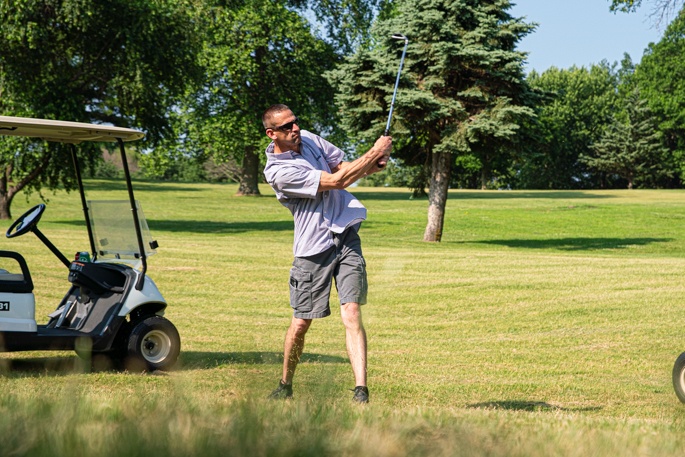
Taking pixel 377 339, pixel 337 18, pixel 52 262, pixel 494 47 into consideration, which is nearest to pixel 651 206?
pixel 337 18

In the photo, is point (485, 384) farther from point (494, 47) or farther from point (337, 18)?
point (337, 18)

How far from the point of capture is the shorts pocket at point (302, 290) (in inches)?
238

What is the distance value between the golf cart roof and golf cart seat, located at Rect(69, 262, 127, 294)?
1.06 metres

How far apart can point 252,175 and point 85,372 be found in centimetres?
4774

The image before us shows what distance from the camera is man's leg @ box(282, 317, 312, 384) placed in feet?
20.1

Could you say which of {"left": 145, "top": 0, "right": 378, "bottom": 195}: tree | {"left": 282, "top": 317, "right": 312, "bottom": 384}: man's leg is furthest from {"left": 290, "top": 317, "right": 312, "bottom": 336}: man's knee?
{"left": 145, "top": 0, "right": 378, "bottom": 195}: tree

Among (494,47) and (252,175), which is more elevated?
(494,47)

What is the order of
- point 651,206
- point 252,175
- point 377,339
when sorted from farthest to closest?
point 252,175, point 651,206, point 377,339

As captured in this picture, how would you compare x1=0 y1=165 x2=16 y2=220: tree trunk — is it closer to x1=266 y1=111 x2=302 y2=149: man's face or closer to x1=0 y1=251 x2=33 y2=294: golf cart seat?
x1=0 y1=251 x2=33 y2=294: golf cart seat

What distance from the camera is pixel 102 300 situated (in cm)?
754

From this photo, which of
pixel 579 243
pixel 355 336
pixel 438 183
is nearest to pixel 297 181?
pixel 355 336

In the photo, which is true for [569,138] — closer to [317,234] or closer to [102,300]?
[102,300]

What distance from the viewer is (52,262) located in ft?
57.4

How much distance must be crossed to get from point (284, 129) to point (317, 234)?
71 centimetres
